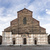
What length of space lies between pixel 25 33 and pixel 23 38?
152 centimetres

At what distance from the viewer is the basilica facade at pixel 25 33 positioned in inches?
1114

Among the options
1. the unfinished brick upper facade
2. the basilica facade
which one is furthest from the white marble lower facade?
the unfinished brick upper facade

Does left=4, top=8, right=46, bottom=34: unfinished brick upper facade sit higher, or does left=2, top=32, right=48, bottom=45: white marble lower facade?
left=4, top=8, right=46, bottom=34: unfinished brick upper facade

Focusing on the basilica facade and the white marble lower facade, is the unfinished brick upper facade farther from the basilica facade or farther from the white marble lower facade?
the white marble lower facade

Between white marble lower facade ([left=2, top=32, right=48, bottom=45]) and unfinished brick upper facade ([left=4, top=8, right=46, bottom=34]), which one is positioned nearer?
white marble lower facade ([left=2, top=32, right=48, bottom=45])

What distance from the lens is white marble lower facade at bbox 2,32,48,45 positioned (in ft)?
92.6

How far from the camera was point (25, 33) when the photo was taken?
28.8 metres

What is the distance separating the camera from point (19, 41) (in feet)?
92.9

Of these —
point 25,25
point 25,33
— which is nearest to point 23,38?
point 25,33

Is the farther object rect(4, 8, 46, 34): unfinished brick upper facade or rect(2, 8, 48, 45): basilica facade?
rect(4, 8, 46, 34): unfinished brick upper facade

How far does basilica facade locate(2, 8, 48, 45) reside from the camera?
2830 centimetres

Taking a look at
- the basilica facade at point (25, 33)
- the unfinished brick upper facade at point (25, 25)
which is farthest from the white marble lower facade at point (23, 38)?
the unfinished brick upper facade at point (25, 25)

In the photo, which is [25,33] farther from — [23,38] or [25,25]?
[25,25]

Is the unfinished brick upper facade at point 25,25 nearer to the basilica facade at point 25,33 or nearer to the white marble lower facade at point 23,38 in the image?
the basilica facade at point 25,33
